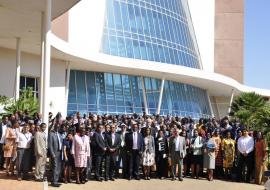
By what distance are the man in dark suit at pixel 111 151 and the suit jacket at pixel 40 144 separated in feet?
7.30

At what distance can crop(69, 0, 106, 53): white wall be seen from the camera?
3628 cm

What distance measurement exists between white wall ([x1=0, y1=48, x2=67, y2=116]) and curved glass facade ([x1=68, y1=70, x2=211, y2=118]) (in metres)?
2.37

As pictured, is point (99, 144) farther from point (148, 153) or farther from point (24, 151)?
point (24, 151)

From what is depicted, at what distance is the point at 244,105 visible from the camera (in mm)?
44438

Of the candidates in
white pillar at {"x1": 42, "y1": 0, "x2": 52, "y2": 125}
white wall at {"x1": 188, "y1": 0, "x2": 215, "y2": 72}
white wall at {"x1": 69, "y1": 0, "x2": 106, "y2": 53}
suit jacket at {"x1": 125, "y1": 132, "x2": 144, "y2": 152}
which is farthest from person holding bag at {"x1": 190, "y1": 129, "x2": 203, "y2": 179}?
white wall at {"x1": 188, "y1": 0, "x2": 215, "y2": 72}

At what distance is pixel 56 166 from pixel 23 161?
1003 mm

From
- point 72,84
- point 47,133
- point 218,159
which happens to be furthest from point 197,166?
point 72,84

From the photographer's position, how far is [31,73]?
1168 inches

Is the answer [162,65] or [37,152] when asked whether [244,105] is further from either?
[37,152]

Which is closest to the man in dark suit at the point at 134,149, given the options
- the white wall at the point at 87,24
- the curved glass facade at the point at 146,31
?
the white wall at the point at 87,24

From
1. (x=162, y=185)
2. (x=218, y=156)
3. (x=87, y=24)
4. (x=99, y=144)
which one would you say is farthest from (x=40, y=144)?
(x=87, y=24)

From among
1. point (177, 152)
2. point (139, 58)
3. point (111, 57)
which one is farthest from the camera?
point (139, 58)

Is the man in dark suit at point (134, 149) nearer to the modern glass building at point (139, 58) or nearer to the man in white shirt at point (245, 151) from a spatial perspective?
the man in white shirt at point (245, 151)

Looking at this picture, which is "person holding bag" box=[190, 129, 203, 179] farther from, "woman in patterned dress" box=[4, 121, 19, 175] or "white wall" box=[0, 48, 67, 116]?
"white wall" box=[0, 48, 67, 116]
